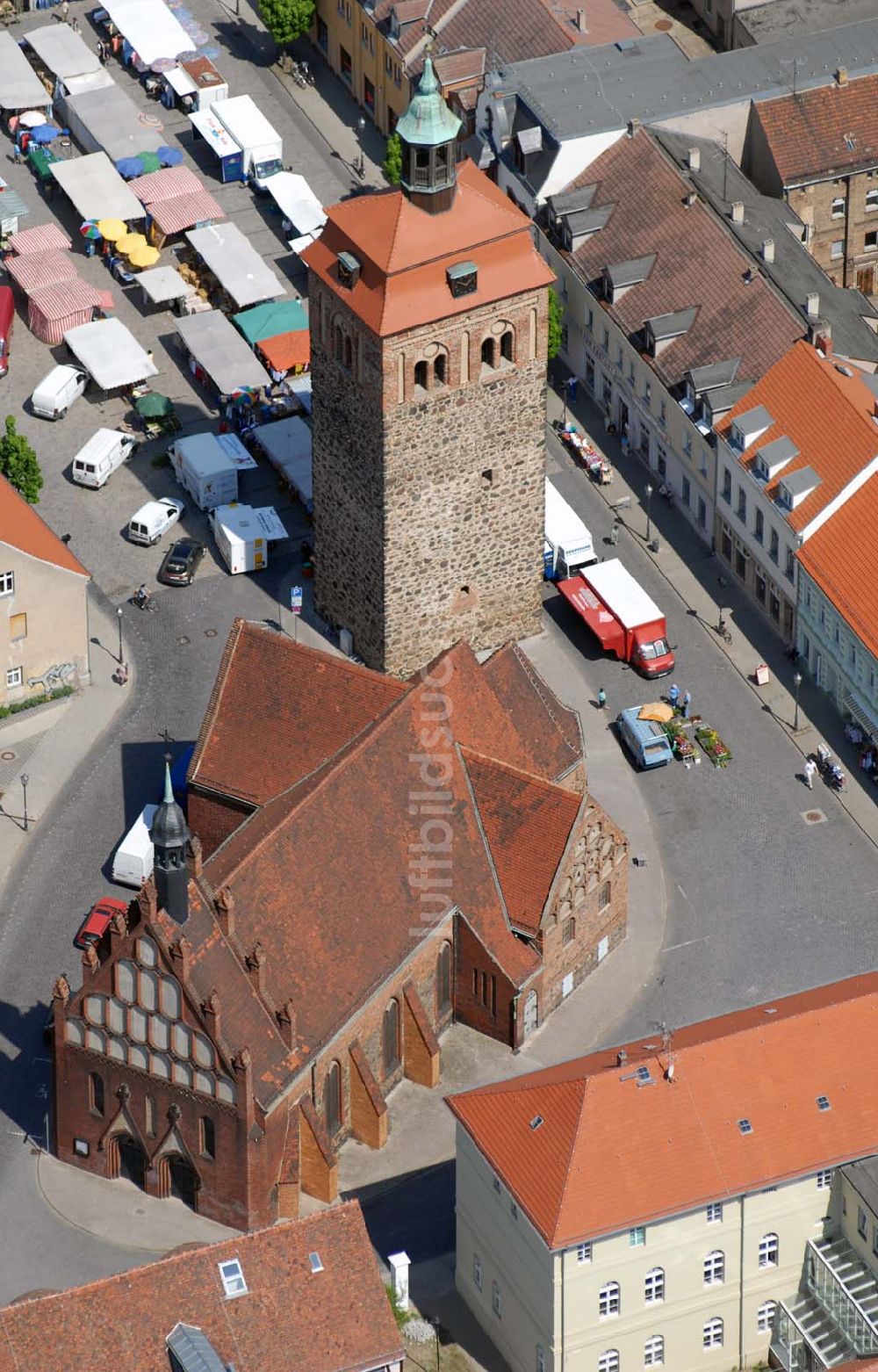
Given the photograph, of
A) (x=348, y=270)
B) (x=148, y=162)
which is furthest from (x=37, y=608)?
Result: (x=148, y=162)

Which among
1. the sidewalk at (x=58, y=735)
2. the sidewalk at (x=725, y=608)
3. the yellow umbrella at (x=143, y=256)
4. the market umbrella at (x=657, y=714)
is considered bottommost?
the sidewalk at (x=58, y=735)

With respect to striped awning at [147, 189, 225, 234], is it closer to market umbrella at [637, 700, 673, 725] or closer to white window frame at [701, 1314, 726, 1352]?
market umbrella at [637, 700, 673, 725]

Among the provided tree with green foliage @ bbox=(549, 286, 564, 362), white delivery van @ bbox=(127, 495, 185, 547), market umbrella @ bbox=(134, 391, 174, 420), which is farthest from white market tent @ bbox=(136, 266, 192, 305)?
tree with green foliage @ bbox=(549, 286, 564, 362)

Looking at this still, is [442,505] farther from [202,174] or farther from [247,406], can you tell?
[202,174]

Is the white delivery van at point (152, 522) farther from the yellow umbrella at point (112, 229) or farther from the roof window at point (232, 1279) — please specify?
the roof window at point (232, 1279)

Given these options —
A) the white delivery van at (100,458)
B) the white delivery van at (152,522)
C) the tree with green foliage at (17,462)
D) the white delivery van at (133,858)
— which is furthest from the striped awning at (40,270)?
the white delivery van at (133,858)

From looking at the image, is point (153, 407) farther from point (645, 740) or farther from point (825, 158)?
point (825, 158)
